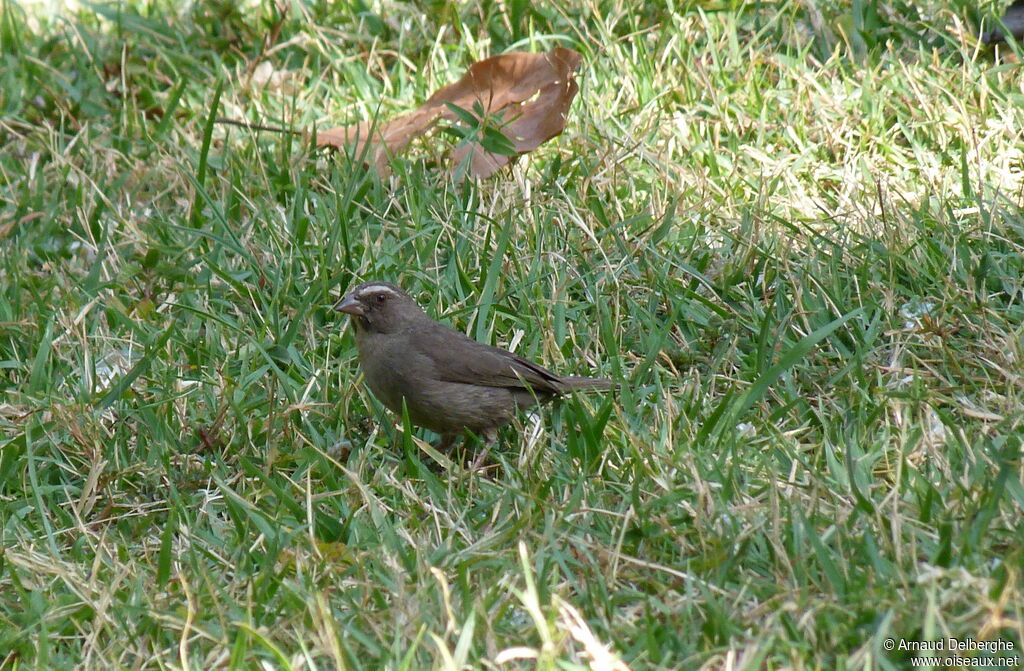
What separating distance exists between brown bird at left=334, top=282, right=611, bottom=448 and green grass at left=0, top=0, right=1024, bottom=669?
15 cm

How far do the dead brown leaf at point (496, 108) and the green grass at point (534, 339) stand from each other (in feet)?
0.47

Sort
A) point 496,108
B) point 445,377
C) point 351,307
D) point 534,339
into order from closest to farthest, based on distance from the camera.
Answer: point 445,377, point 351,307, point 534,339, point 496,108

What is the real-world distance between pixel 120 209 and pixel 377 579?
3309 millimetres

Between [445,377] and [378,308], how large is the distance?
1.34 feet

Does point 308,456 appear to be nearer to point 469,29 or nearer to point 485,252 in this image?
point 485,252

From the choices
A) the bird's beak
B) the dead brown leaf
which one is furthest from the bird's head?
the dead brown leaf

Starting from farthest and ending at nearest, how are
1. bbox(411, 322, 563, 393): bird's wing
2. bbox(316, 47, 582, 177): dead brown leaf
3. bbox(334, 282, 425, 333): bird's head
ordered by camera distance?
A: bbox(316, 47, 582, 177): dead brown leaf, bbox(334, 282, 425, 333): bird's head, bbox(411, 322, 563, 393): bird's wing

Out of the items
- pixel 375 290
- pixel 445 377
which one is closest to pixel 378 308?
pixel 375 290

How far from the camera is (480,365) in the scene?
4977mm

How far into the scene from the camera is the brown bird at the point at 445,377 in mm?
4898

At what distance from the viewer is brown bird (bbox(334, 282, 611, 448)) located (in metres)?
4.90

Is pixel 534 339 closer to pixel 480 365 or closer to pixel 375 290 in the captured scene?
pixel 480 365

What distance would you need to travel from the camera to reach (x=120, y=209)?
643 centimetres

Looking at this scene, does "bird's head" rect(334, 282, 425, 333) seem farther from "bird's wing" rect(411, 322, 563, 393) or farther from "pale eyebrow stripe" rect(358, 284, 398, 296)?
"bird's wing" rect(411, 322, 563, 393)
